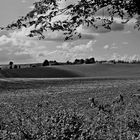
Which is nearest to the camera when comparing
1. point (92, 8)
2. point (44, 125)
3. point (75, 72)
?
point (44, 125)

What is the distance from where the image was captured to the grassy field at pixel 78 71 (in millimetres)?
92312

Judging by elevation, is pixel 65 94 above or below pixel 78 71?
above

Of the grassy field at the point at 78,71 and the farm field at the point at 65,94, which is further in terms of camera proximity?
the grassy field at the point at 78,71

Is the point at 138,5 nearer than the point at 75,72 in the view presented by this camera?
Yes

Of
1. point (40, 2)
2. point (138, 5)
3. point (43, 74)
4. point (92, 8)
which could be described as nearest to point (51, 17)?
point (40, 2)

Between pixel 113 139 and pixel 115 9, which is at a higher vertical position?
pixel 115 9

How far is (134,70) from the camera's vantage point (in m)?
111

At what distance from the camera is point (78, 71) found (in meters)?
103

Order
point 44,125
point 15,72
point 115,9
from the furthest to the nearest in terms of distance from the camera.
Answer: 1. point 15,72
2. point 115,9
3. point 44,125

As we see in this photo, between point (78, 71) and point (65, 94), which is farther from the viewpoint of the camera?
point (78, 71)

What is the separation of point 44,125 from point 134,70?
339 feet

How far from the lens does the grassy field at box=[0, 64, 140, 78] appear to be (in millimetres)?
92312

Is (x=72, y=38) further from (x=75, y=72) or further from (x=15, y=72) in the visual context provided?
(x=75, y=72)

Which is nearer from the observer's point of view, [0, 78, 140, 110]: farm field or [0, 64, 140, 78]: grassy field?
[0, 78, 140, 110]: farm field
